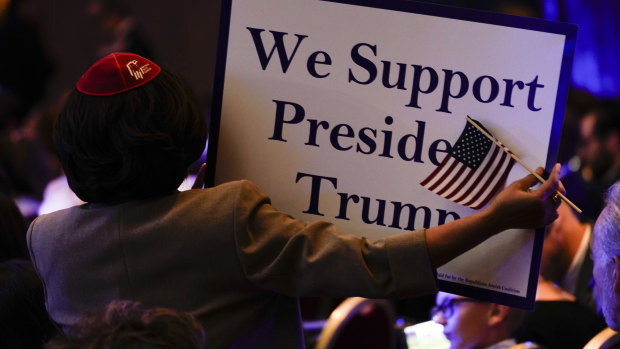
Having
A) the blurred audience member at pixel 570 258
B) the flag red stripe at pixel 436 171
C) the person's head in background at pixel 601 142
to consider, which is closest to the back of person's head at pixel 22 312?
the flag red stripe at pixel 436 171

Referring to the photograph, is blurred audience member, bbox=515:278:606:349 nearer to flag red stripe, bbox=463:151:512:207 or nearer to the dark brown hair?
flag red stripe, bbox=463:151:512:207

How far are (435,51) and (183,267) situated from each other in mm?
785

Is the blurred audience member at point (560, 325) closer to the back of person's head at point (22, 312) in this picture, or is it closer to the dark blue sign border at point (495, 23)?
the dark blue sign border at point (495, 23)

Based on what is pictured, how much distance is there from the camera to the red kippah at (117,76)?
76.1 inches

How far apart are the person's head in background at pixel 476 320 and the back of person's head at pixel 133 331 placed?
6.39 feet

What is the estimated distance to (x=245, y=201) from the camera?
1877 millimetres

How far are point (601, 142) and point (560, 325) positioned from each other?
5.25 m

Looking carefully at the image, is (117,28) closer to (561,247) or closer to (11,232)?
(561,247)

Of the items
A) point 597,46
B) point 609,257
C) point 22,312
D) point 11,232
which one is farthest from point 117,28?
point 609,257

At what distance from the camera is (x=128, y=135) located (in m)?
1.87

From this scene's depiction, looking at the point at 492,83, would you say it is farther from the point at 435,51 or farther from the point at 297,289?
the point at 297,289

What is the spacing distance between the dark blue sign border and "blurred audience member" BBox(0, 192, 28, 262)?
2.55ft

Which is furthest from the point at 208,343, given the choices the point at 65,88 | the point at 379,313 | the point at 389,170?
the point at 65,88

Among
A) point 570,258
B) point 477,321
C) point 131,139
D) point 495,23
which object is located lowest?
point 477,321
